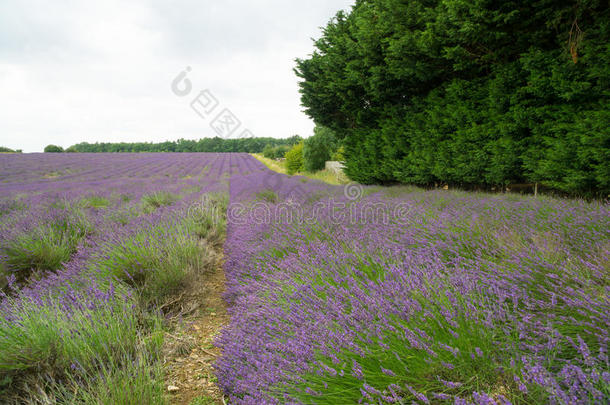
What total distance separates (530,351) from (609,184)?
4.17 m

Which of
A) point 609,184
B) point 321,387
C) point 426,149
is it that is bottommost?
point 321,387

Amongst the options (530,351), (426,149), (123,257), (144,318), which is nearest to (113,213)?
(123,257)

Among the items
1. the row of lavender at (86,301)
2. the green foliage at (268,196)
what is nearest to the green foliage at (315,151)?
the green foliage at (268,196)

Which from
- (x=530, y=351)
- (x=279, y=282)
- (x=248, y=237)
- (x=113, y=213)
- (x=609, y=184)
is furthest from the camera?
(x=113, y=213)

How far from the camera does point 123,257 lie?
258 centimetres

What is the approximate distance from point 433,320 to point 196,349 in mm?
1642

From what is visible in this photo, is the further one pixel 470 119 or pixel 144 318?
pixel 470 119

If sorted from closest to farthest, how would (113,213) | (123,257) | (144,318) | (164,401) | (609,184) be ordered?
(164,401) < (144,318) < (123,257) < (609,184) < (113,213)

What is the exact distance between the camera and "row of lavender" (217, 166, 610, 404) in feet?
3.04

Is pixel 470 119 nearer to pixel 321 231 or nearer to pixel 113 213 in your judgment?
pixel 321 231

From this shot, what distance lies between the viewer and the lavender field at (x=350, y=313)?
0.97m

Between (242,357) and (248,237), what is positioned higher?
(248,237)

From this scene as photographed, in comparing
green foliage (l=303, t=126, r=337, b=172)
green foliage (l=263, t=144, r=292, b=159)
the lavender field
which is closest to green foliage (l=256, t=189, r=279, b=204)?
the lavender field

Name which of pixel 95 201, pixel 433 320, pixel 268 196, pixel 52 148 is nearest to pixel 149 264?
pixel 433 320
